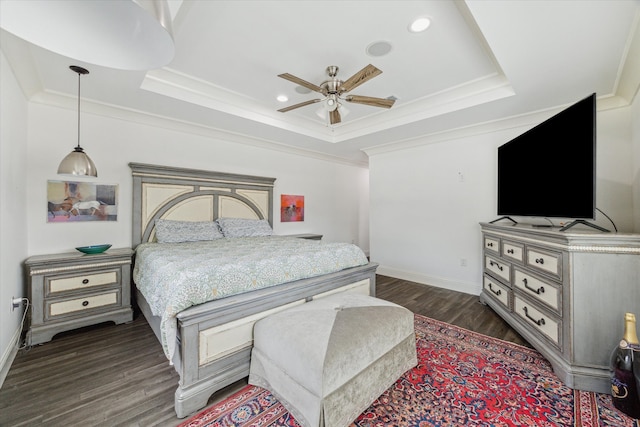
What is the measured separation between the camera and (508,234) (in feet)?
9.18

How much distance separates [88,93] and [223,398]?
134 inches

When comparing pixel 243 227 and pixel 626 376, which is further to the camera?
pixel 243 227

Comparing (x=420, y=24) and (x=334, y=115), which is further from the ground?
(x=420, y=24)

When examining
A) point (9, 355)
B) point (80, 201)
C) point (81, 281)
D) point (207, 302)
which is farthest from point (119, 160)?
point (207, 302)

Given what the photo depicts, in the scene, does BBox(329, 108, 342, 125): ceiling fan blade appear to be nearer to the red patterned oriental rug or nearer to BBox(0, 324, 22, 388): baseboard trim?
the red patterned oriental rug

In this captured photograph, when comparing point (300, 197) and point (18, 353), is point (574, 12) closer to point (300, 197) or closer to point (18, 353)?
point (300, 197)

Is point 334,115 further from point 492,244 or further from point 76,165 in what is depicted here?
point 76,165

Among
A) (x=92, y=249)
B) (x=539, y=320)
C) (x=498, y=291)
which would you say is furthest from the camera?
(x=498, y=291)

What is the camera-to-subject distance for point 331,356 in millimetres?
1445

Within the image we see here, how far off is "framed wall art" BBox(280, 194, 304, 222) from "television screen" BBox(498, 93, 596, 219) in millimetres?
3423


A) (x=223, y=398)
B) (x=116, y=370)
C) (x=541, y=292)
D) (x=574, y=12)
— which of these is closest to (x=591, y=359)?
(x=541, y=292)

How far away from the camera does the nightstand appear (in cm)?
246

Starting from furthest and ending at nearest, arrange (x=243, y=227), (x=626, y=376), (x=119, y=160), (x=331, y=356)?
(x=243, y=227)
(x=119, y=160)
(x=626, y=376)
(x=331, y=356)

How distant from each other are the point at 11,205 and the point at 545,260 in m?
4.53
